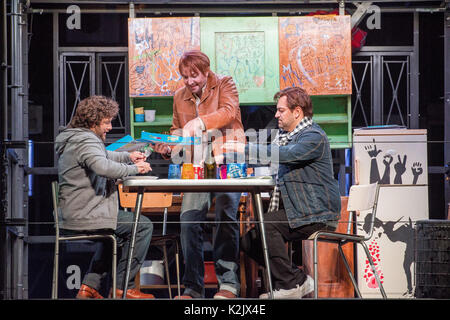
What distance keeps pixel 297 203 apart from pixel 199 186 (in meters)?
0.53

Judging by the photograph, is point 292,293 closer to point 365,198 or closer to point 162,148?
point 365,198

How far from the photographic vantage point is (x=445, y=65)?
4512 millimetres

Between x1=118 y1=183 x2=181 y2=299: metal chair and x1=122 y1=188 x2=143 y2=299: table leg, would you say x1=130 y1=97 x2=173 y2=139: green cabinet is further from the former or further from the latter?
x1=122 y1=188 x2=143 y2=299: table leg

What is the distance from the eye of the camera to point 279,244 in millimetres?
3586

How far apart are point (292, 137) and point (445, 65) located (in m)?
1.31

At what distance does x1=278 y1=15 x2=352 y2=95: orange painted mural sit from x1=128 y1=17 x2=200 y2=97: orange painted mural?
0.61m

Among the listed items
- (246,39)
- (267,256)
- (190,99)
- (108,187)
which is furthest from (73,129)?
(246,39)

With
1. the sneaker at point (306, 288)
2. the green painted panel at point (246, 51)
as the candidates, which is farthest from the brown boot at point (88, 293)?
the green painted panel at point (246, 51)

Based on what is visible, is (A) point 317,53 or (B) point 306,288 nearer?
(B) point 306,288

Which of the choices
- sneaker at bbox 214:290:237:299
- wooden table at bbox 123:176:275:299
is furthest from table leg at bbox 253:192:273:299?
sneaker at bbox 214:290:237:299

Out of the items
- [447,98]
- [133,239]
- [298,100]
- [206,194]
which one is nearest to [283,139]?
[298,100]

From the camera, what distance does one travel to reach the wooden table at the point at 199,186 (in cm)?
329
